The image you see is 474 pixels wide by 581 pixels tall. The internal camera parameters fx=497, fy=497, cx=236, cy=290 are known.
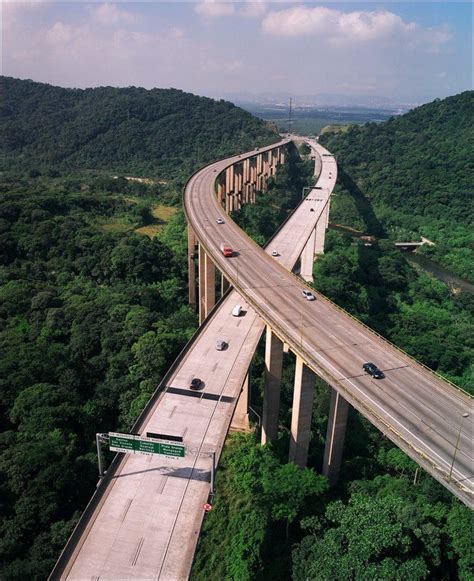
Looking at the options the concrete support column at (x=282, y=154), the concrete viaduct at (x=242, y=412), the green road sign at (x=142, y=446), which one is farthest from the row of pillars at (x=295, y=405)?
the concrete support column at (x=282, y=154)

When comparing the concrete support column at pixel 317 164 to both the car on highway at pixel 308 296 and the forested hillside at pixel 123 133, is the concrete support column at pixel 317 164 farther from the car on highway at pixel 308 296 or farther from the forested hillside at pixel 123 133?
the car on highway at pixel 308 296

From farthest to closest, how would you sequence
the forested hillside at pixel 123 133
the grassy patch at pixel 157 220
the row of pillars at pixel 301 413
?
the forested hillside at pixel 123 133
the grassy patch at pixel 157 220
the row of pillars at pixel 301 413

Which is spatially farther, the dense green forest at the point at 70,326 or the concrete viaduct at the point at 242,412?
the dense green forest at the point at 70,326

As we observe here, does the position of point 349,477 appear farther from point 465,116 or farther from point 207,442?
point 465,116

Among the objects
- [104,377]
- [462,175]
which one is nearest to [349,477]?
[104,377]

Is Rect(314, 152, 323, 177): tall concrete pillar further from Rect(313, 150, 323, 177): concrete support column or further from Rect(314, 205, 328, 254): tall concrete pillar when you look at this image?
Rect(314, 205, 328, 254): tall concrete pillar

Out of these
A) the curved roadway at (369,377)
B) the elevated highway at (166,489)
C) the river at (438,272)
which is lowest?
the river at (438,272)

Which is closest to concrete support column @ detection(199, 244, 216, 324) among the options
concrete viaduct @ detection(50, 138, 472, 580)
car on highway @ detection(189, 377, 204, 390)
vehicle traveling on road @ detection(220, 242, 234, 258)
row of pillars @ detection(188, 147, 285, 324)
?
row of pillars @ detection(188, 147, 285, 324)
